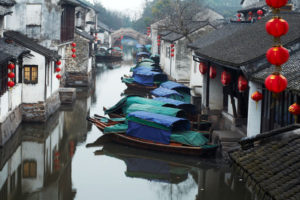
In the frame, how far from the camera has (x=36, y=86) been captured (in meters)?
26.0

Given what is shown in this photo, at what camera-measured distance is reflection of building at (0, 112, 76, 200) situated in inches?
666

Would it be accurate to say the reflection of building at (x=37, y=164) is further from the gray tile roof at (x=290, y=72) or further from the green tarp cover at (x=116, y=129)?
the gray tile roof at (x=290, y=72)

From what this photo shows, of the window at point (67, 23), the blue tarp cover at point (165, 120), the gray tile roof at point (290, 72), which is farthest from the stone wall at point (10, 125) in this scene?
the gray tile roof at point (290, 72)

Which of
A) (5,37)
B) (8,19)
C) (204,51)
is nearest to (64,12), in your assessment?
(8,19)

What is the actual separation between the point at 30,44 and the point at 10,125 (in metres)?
5.89

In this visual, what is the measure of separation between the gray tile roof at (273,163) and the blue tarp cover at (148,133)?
11.7m

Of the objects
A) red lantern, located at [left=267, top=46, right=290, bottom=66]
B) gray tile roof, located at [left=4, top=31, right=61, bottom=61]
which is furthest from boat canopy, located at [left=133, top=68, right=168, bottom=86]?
red lantern, located at [left=267, top=46, right=290, bottom=66]

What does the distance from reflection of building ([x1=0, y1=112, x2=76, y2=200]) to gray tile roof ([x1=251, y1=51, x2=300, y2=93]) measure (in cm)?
744

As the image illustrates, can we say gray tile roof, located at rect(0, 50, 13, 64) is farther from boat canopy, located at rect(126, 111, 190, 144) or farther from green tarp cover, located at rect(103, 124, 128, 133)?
boat canopy, located at rect(126, 111, 190, 144)

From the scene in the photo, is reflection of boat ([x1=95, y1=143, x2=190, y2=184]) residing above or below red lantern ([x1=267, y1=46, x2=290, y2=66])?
below

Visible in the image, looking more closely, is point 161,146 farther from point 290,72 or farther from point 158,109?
point 290,72

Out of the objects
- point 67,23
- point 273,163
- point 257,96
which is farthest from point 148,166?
point 67,23

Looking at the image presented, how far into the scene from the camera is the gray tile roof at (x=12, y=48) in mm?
21703

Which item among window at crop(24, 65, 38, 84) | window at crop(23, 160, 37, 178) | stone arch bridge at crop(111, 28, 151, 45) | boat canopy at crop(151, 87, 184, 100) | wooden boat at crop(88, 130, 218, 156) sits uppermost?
stone arch bridge at crop(111, 28, 151, 45)
